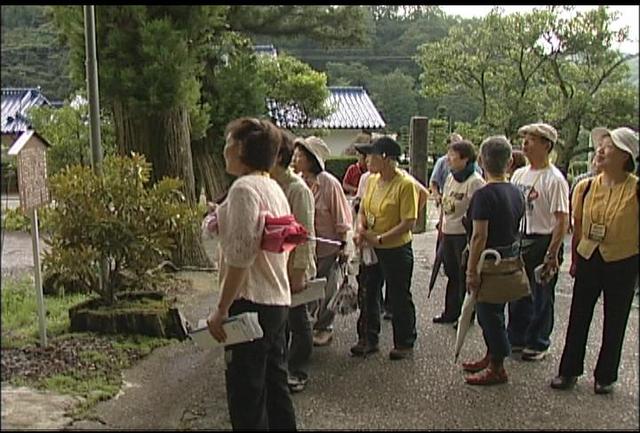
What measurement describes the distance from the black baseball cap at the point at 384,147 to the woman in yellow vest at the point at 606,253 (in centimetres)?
80

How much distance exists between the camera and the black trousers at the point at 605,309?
2535mm

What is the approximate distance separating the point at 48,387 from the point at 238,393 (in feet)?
2.40

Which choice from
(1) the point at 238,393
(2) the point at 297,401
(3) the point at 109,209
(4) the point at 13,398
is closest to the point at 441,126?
(3) the point at 109,209

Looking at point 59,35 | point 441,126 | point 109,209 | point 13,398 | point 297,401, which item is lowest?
point 297,401

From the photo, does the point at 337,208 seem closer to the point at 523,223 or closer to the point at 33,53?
the point at 523,223

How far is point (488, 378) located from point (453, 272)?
3.79 feet

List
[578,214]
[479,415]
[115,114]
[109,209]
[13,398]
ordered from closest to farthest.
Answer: [13,398]
[479,415]
[578,214]
[109,209]
[115,114]

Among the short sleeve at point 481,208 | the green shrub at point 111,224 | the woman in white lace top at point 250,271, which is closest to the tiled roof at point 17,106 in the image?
the green shrub at point 111,224

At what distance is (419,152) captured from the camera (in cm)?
526

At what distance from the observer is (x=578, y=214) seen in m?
2.83

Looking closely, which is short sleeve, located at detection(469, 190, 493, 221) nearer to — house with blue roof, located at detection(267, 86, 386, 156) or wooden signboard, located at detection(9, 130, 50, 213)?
house with blue roof, located at detection(267, 86, 386, 156)

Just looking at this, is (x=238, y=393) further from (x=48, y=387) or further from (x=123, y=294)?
(x=123, y=294)

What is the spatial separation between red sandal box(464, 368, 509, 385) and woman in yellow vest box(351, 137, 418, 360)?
463 mm

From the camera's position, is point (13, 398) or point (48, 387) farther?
point (48, 387)
